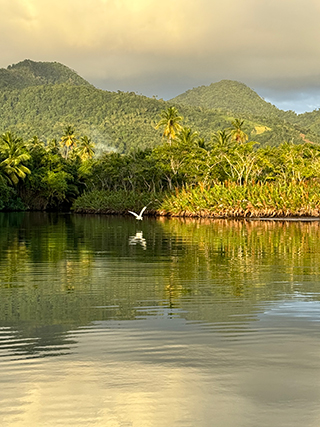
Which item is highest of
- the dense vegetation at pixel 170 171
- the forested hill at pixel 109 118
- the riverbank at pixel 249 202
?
the forested hill at pixel 109 118

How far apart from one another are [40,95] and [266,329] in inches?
7529

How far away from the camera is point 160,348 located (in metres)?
6.95

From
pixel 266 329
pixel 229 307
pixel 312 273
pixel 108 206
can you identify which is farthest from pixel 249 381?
pixel 108 206

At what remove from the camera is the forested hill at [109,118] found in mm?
149625

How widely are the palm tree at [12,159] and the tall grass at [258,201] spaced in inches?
1082

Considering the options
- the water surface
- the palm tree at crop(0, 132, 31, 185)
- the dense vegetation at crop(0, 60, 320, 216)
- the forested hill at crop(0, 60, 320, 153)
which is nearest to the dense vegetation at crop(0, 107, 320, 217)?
the palm tree at crop(0, 132, 31, 185)

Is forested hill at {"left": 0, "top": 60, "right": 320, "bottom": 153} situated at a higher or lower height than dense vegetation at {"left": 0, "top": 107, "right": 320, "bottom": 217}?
higher

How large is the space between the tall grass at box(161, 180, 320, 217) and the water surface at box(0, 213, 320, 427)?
38305mm

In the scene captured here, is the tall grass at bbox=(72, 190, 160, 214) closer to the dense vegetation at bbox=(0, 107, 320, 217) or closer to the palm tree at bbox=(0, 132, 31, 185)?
the dense vegetation at bbox=(0, 107, 320, 217)

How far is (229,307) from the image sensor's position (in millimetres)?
9648

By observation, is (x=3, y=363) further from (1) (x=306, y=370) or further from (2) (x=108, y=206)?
(2) (x=108, y=206)

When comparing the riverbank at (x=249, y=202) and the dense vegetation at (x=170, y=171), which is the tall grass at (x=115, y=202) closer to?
the dense vegetation at (x=170, y=171)

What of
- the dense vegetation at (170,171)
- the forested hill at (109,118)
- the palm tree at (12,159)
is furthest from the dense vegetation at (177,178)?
the forested hill at (109,118)

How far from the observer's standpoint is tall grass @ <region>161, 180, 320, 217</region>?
171 ft
